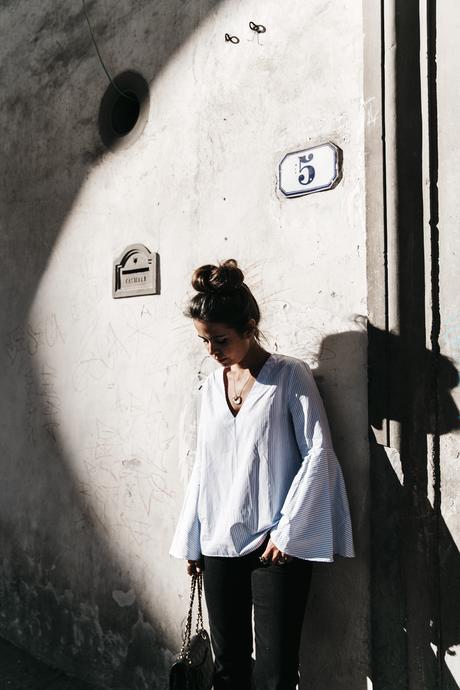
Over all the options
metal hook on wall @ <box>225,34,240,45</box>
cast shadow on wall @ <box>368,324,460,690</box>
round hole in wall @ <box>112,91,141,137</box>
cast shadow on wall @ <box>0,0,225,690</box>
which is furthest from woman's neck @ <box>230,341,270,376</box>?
round hole in wall @ <box>112,91,141,137</box>

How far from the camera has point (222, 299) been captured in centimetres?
225

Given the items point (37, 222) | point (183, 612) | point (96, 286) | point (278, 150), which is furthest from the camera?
point (37, 222)

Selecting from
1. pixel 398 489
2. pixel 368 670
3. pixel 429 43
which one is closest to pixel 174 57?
pixel 429 43

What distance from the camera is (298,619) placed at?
220 cm

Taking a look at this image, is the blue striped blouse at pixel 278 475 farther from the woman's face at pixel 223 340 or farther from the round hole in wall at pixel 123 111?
the round hole in wall at pixel 123 111

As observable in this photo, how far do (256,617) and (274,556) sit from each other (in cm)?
29

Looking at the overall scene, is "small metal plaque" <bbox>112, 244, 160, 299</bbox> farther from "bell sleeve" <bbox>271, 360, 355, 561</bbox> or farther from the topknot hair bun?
"bell sleeve" <bbox>271, 360, 355, 561</bbox>

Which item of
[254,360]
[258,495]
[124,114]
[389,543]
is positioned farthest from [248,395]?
[124,114]

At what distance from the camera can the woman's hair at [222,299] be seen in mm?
2246

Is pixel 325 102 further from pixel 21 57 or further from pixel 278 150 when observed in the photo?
pixel 21 57

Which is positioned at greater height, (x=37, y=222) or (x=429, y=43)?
(x=429, y=43)

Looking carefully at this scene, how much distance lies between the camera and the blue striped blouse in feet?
7.03

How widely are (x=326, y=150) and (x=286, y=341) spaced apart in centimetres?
82

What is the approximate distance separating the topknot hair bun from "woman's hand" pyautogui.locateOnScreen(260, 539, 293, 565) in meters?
0.96
